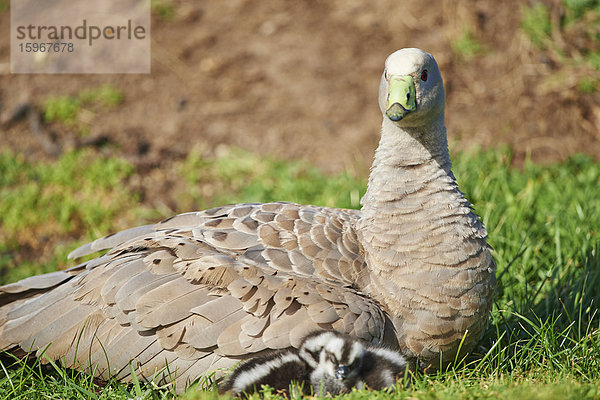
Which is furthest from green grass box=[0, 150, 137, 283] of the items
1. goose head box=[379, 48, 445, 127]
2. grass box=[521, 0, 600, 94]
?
grass box=[521, 0, 600, 94]

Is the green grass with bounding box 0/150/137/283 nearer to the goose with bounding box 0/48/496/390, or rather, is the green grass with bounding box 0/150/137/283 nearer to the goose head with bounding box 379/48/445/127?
the goose with bounding box 0/48/496/390

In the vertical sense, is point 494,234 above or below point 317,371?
above

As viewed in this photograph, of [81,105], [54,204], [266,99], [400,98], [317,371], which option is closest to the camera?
[317,371]

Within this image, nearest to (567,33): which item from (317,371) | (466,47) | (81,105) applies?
(466,47)

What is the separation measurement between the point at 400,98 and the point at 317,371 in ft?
5.01

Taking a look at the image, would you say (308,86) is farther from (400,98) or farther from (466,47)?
(400,98)

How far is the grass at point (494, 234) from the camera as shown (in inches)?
143

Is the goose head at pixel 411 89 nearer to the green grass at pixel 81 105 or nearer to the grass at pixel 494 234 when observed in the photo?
the grass at pixel 494 234

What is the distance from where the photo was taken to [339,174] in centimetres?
715

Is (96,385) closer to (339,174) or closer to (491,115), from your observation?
(339,174)

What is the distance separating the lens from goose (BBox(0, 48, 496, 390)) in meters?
3.61

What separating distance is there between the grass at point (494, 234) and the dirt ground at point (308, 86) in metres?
0.42

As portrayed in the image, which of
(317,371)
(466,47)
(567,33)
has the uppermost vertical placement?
(567,33)

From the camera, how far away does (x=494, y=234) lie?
534 centimetres
